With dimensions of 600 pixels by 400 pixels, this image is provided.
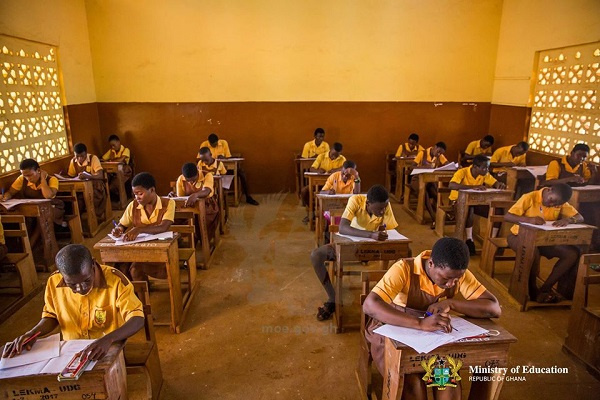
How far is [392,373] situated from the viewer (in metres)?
2.09

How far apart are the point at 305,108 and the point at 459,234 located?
4.47 metres

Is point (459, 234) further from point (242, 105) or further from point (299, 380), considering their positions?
point (242, 105)

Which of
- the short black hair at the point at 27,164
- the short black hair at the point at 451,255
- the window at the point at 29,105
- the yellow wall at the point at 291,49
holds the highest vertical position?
the yellow wall at the point at 291,49

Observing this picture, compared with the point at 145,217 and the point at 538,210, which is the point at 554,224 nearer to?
the point at 538,210

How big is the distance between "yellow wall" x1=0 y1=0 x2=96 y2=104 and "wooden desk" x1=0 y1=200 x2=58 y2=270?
264 centimetres

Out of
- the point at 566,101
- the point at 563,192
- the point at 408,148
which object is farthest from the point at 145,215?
the point at 566,101

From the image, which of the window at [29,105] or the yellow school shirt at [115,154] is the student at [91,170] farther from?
the yellow school shirt at [115,154]

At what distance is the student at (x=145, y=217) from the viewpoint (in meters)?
3.72

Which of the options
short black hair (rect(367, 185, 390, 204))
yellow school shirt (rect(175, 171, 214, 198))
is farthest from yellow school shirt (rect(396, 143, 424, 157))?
short black hair (rect(367, 185, 390, 204))

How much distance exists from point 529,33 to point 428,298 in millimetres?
7304

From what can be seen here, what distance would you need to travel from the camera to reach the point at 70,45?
725 centimetres

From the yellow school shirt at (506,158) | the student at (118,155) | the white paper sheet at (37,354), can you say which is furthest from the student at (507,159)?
the white paper sheet at (37,354)

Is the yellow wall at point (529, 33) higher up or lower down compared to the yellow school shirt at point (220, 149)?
higher up

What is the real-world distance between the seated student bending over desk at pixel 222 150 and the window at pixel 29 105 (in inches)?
101
